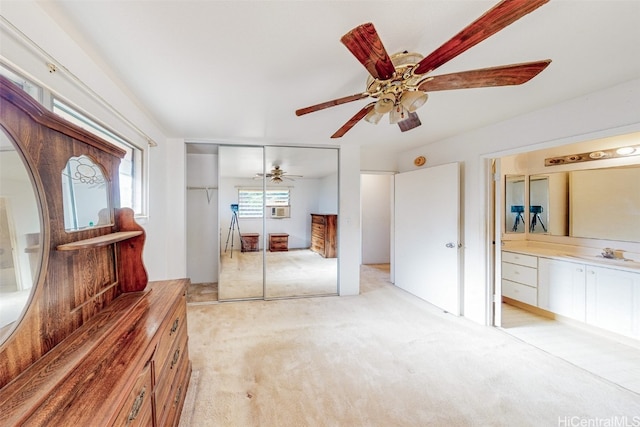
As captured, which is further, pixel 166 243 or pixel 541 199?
pixel 541 199

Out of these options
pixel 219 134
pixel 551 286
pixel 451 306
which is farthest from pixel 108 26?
pixel 551 286

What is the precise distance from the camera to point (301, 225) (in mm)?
4445

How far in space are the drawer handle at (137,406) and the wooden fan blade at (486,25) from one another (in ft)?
6.12

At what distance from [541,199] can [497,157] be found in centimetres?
137

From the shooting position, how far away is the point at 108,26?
1.39m

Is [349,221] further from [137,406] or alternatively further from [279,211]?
[137,406]

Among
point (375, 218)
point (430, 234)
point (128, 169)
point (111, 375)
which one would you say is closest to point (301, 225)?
point (430, 234)

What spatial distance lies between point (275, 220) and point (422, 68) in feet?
10.4

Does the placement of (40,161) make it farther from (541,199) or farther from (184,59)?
(541,199)

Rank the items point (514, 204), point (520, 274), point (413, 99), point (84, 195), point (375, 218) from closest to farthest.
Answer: point (84, 195), point (413, 99), point (520, 274), point (514, 204), point (375, 218)

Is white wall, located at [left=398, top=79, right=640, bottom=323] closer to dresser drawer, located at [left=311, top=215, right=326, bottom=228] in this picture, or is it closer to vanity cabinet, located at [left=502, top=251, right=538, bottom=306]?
vanity cabinet, located at [left=502, top=251, right=538, bottom=306]

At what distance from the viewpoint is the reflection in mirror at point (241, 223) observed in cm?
391

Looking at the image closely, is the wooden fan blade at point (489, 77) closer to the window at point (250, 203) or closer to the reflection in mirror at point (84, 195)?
the reflection in mirror at point (84, 195)

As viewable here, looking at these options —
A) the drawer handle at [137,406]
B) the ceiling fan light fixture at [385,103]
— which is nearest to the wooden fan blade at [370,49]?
the ceiling fan light fixture at [385,103]
